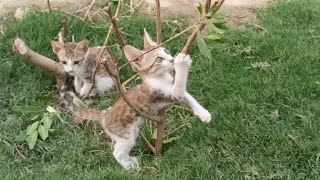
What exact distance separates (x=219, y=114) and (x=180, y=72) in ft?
2.78

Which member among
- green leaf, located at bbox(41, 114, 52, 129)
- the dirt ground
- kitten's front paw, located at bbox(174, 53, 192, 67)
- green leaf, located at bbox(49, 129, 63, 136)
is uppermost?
kitten's front paw, located at bbox(174, 53, 192, 67)

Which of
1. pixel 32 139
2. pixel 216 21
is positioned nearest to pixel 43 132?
pixel 32 139

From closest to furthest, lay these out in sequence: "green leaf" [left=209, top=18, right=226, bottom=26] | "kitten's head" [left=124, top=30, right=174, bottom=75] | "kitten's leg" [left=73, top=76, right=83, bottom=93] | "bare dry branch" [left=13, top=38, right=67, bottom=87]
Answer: "green leaf" [left=209, top=18, right=226, bottom=26], "kitten's head" [left=124, top=30, right=174, bottom=75], "bare dry branch" [left=13, top=38, right=67, bottom=87], "kitten's leg" [left=73, top=76, right=83, bottom=93]

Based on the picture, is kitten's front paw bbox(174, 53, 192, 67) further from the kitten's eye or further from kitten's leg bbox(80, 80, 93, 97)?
kitten's leg bbox(80, 80, 93, 97)

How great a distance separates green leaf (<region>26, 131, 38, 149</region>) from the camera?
4.76 meters

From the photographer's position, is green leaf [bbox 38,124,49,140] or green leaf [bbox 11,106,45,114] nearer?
green leaf [bbox 38,124,49,140]

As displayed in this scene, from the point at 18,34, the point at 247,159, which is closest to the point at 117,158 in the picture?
the point at 247,159

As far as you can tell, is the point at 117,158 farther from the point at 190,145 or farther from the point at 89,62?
the point at 89,62

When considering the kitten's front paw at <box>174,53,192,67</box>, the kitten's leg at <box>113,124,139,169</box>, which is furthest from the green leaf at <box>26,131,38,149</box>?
the kitten's front paw at <box>174,53,192,67</box>

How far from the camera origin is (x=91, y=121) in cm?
511

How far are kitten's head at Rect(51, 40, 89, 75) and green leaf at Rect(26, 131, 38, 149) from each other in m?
1.01

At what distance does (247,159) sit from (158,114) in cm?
68

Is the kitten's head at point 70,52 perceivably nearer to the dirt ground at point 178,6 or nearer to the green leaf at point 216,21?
the dirt ground at point 178,6

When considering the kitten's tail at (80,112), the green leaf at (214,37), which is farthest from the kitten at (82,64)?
the green leaf at (214,37)
